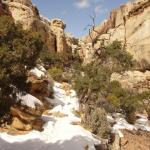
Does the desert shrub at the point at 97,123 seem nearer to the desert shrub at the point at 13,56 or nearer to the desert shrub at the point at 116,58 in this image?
the desert shrub at the point at 13,56

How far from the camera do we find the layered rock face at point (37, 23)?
48.3 meters

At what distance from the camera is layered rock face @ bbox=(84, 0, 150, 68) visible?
53062mm

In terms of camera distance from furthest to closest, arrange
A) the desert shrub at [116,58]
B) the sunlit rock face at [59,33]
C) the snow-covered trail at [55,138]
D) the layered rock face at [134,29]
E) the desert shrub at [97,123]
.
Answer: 1. the sunlit rock face at [59,33]
2. the layered rock face at [134,29]
3. the desert shrub at [116,58]
4. the desert shrub at [97,123]
5. the snow-covered trail at [55,138]

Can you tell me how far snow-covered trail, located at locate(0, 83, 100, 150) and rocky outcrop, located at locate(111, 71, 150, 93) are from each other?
22380mm

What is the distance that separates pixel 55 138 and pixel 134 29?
39.5 metres

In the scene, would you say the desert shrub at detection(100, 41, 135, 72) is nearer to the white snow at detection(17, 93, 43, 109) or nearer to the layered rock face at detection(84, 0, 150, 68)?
the layered rock face at detection(84, 0, 150, 68)

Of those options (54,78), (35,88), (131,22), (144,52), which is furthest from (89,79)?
(131,22)

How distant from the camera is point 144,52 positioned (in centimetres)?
5244

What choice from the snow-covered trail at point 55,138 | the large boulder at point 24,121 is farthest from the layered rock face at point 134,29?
the large boulder at point 24,121

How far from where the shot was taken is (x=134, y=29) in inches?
2301

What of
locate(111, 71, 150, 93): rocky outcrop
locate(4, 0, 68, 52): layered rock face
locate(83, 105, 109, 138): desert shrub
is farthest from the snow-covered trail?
locate(111, 71, 150, 93): rocky outcrop

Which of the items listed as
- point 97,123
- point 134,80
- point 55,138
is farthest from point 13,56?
point 134,80

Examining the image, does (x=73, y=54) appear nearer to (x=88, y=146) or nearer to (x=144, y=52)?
(x=144, y=52)

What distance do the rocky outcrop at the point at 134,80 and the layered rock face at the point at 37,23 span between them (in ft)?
40.5
